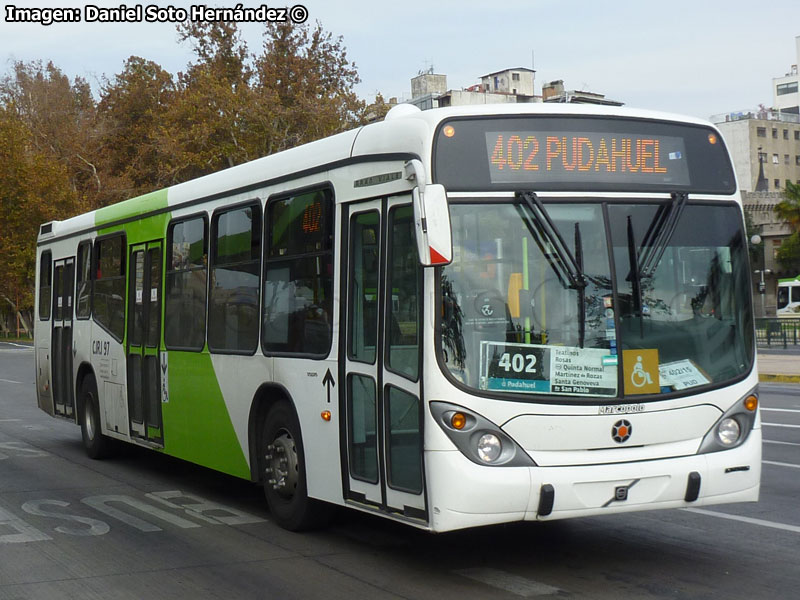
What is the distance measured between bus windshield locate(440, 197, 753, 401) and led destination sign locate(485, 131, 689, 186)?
7.5 inches

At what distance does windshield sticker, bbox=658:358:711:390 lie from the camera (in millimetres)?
6758

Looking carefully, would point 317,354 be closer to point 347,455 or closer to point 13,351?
point 347,455

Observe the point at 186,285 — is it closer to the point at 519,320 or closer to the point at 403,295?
the point at 403,295

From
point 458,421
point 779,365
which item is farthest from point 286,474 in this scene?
point 779,365

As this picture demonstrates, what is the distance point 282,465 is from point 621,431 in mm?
3077

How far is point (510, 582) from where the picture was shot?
21.9 ft

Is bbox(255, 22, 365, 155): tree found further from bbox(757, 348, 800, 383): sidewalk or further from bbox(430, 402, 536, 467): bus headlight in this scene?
bbox(430, 402, 536, 467): bus headlight

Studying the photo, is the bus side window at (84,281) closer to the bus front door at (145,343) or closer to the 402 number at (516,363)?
the bus front door at (145,343)

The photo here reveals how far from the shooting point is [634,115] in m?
7.15

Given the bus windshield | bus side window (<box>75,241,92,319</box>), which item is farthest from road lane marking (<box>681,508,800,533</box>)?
bus side window (<box>75,241,92,319</box>)

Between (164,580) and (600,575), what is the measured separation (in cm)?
279

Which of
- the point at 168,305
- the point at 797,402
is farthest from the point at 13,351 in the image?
the point at 168,305

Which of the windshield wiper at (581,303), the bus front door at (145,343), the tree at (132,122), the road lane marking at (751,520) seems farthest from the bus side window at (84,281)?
the tree at (132,122)

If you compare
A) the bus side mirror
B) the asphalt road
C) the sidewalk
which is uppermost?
the bus side mirror
